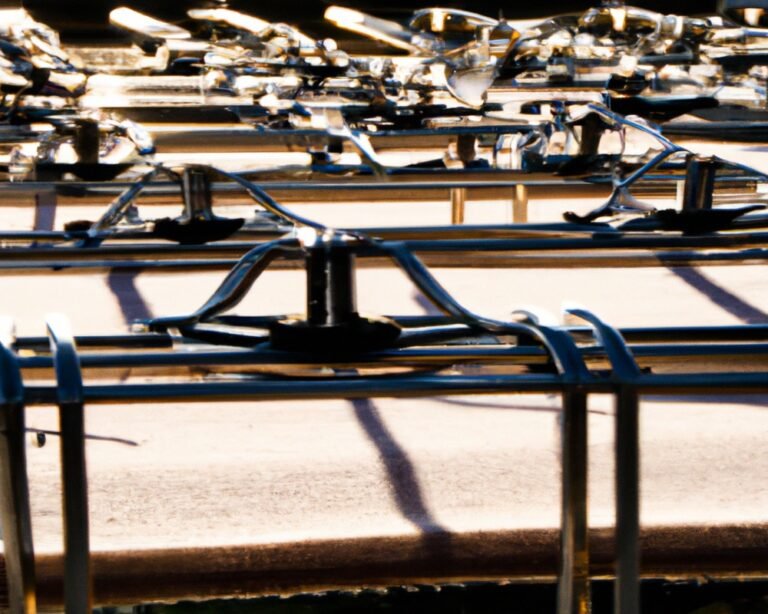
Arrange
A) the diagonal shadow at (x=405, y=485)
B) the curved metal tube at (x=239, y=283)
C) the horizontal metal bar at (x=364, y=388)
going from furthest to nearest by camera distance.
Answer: the curved metal tube at (x=239, y=283), the diagonal shadow at (x=405, y=485), the horizontal metal bar at (x=364, y=388)

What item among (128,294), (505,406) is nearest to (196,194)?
(128,294)

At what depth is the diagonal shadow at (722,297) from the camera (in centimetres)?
135

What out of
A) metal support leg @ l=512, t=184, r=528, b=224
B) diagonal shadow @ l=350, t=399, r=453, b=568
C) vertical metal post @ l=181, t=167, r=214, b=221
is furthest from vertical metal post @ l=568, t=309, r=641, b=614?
metal support leg @ l=512, t=184, r=528, b=224

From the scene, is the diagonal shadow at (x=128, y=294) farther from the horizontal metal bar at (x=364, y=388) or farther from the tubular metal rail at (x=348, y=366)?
the horizontal metal bar at (x=364, y=388)

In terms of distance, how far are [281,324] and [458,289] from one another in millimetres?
683

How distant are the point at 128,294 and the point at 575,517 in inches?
31.0

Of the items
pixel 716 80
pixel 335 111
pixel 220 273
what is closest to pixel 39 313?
pixel 220 273

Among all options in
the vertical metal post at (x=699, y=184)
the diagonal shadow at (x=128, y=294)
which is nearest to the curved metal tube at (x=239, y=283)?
the diagonal shadow at (x=128, y=294)

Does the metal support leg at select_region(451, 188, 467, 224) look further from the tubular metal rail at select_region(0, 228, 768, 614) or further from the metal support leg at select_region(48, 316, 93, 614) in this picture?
the metal support leg at select_region(48, 316, 93, 614)

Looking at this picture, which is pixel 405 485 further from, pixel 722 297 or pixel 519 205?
pixel 519 205

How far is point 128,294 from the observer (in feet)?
4.71

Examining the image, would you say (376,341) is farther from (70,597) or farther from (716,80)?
(716,80)

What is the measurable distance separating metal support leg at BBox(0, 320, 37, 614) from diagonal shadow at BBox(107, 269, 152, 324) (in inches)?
22.6

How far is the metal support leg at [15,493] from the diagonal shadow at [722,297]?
2.64ft
